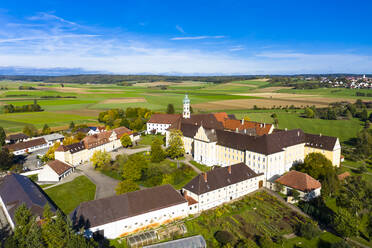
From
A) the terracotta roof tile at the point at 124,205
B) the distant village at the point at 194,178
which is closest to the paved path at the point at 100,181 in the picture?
the distant village at the point at 194,178

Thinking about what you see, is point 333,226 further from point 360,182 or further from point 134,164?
point 134,164

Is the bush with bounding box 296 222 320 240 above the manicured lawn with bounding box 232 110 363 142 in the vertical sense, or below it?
A: below

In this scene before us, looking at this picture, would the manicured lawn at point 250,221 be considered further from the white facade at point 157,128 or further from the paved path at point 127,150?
the white facade at point 157,128

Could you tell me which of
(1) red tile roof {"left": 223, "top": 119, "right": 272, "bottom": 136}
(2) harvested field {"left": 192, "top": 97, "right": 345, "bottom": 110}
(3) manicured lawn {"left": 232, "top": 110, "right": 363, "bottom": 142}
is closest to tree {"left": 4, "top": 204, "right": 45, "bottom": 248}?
(1) red tile roof {"left": 223, "top": 119, "right": 272, "bottom": 136}

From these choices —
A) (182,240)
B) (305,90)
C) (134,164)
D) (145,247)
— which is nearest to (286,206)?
(182,240)

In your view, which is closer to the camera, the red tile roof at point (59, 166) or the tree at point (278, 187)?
the tree at point (278, 187)

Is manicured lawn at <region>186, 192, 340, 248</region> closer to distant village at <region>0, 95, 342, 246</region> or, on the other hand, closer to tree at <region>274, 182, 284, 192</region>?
distant village at <region>0, 95, 342, 246</region>
